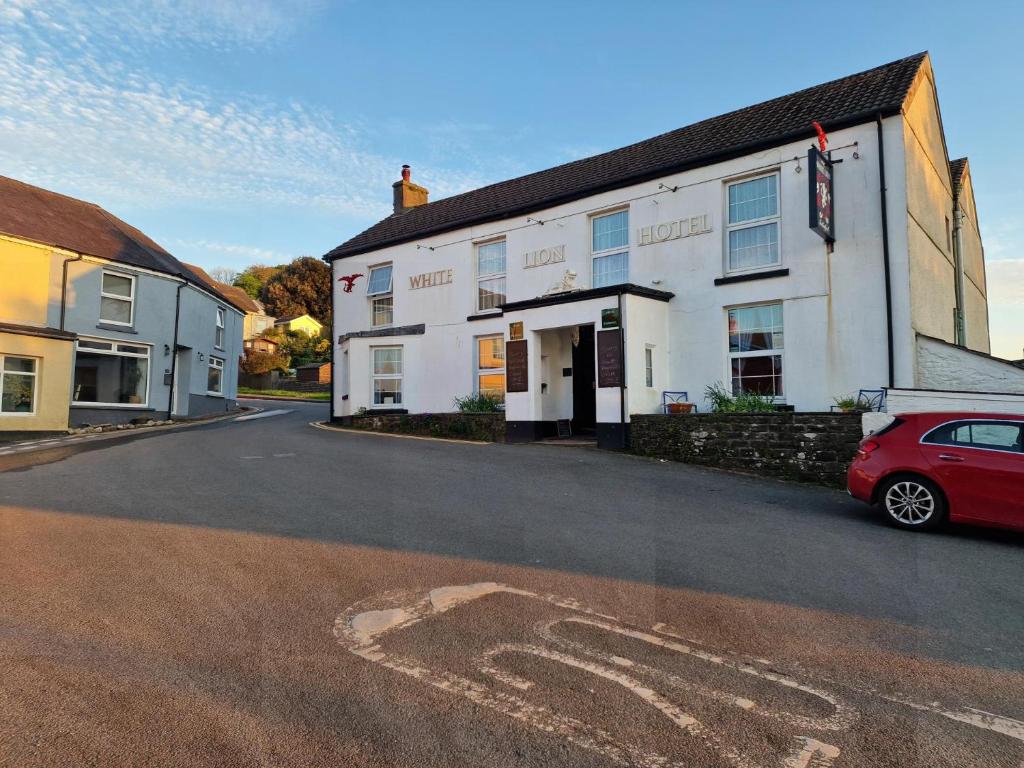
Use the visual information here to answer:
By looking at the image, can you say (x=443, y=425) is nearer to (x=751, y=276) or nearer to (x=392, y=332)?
(x=392, y=332)

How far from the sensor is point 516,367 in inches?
642

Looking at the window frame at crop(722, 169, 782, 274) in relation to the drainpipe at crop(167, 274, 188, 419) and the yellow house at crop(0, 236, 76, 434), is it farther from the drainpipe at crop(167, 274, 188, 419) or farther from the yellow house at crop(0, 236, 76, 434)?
the drainpipe at crop(167, 274, 188, 419)

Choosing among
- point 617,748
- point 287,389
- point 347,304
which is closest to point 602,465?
point 617,748

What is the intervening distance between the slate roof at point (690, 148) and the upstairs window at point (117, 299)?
7.90 m

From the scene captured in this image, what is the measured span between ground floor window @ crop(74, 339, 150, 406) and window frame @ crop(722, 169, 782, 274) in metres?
18.7

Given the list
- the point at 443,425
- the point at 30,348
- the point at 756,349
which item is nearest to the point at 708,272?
the point at 756,349

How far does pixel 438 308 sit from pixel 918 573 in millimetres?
15739

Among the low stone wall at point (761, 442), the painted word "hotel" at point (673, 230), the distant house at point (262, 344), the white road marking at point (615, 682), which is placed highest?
the distant house at point (262, 344)

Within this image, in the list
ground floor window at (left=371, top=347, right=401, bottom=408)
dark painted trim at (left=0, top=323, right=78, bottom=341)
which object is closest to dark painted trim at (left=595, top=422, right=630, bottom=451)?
ground floor window at (left=371, top=347, right=401, bottom=408)

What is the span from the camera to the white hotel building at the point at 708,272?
13.0m

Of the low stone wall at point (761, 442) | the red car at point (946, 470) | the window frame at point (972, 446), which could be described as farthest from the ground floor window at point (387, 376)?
the window frame at point (972, 446)

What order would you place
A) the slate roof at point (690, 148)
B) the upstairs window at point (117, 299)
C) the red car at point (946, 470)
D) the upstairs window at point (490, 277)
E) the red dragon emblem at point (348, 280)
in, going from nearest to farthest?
the red car at point (946, 470), the slate roof at point (690, 148), the upstairs window at point (490, 277), the upstairs window at point (117, 299), the red dragon emblem at point (348, 280)

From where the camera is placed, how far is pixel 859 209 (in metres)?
13.1

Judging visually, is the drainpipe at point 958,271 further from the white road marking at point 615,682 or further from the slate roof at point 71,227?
the slate roof at point 71,227
